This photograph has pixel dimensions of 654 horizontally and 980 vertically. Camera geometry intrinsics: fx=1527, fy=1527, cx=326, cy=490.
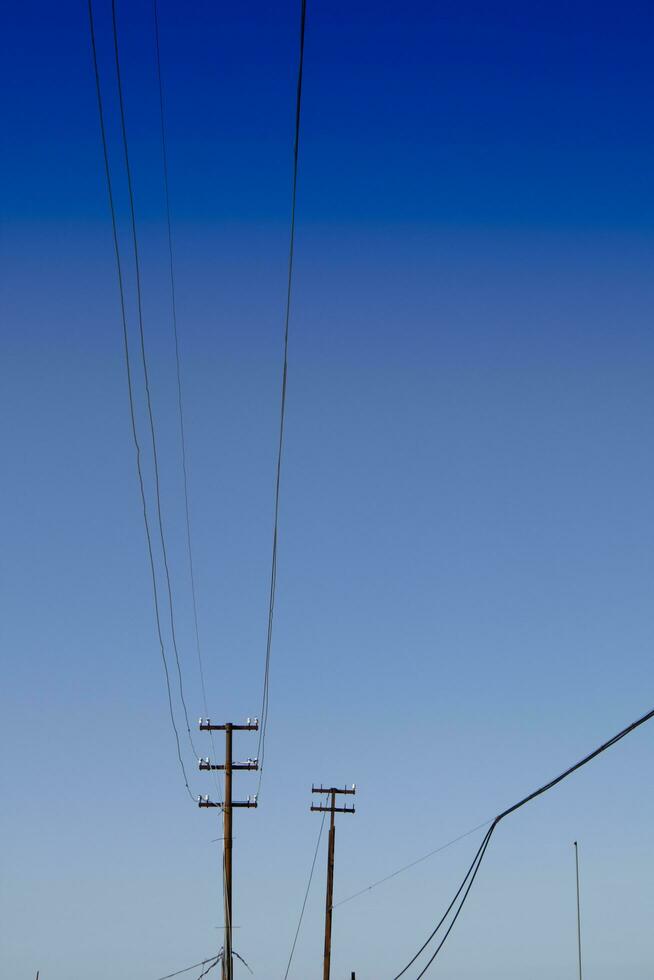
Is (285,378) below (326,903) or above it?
above

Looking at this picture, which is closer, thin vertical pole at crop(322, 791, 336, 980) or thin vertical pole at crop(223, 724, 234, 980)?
thin vertical pole at crop(223, 724, 234, 980)

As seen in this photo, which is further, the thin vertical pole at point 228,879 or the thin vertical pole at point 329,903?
the thin vertical pole at point 329,903

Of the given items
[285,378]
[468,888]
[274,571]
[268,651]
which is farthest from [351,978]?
[285,378]

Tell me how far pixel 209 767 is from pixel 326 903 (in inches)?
473

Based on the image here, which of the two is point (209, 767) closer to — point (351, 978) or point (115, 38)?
point (351, 978)

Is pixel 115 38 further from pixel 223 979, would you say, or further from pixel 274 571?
pixel 223 979

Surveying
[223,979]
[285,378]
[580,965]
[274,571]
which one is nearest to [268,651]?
[274,571]

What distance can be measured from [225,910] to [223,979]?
6.35 ft

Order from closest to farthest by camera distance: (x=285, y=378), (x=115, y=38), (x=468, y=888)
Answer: (x=115, y=38) < (x=285, y=378) < (x=468, y=888)

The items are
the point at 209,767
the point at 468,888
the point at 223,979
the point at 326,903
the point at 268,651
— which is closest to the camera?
the point at 468,888

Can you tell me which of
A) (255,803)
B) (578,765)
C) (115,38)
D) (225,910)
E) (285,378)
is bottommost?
(225,910)

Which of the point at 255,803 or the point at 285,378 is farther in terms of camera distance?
the point at 255,803

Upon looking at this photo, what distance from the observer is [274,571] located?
34031mm

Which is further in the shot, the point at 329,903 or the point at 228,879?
the point at 329,903
